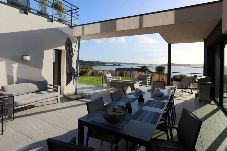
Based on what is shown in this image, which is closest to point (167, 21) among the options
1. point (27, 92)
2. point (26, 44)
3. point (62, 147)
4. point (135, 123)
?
point (135, 123)

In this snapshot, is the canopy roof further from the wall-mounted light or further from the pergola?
the wall-mounted light

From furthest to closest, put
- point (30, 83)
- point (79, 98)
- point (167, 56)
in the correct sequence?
point (167, 56)
point (79, 98)
point (30, 83)

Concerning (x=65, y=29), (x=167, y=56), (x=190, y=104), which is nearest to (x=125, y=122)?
(x=190, y=104)

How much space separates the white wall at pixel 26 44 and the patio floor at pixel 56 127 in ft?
4.23

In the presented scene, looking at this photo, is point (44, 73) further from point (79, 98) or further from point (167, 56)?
point (167, 56)

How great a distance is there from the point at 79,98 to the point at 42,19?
3528 millimetres

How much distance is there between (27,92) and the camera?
22.9 ft

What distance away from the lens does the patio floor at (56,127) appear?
397cm

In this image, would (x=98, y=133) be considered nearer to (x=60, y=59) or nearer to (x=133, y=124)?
(x=133, y=124)

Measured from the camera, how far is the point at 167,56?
1241cm

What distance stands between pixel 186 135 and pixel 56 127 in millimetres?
3265

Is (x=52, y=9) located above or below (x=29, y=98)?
above

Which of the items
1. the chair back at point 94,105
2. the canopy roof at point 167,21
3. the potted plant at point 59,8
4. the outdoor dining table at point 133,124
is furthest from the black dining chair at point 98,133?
the potted plant at point 59,8

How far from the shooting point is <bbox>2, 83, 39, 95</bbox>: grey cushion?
20.8 feet
